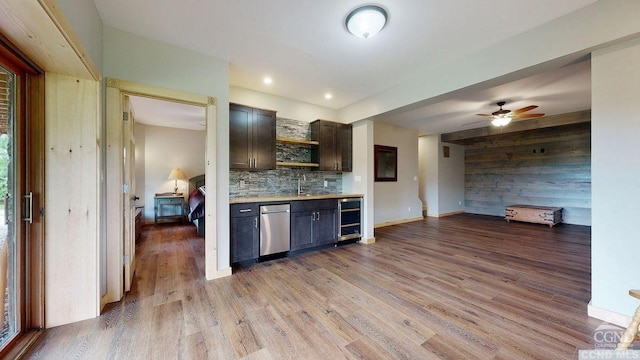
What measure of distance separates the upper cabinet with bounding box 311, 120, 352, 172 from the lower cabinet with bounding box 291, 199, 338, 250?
0.79 meters

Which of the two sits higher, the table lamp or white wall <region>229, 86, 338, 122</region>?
white wall <region>229, 86, 338, 122</region>

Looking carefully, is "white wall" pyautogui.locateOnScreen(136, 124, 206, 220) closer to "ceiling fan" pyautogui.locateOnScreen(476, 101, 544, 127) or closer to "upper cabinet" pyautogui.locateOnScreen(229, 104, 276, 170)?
"upper cabinet" pyautogui.locateOnScreen(229, 104, 276, 170)

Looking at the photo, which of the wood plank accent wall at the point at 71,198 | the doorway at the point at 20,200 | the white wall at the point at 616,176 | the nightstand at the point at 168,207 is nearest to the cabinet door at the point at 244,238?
the wood plank accent wall at the point at 71,198

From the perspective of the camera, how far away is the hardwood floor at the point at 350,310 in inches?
64.0

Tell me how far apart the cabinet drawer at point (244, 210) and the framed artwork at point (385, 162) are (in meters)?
3.55

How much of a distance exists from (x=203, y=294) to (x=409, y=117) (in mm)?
5222

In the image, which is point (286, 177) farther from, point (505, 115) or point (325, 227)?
point (505, 115)

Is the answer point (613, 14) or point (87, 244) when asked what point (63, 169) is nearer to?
point (87, 244)

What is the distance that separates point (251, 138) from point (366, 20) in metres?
2.24

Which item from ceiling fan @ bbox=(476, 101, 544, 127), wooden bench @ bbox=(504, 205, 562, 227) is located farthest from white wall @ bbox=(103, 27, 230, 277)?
wooden bench @ bbox=(504, 205, 562, 227)

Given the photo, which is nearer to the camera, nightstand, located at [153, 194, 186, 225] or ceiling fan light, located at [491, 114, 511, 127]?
ceiling fan light, located at [491, 114, 511, 127]

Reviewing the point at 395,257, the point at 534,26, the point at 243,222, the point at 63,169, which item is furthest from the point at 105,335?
the point at 534,26

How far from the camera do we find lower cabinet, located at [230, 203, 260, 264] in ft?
10.2

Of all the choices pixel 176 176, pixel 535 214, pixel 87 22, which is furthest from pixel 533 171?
pixel 176 176
